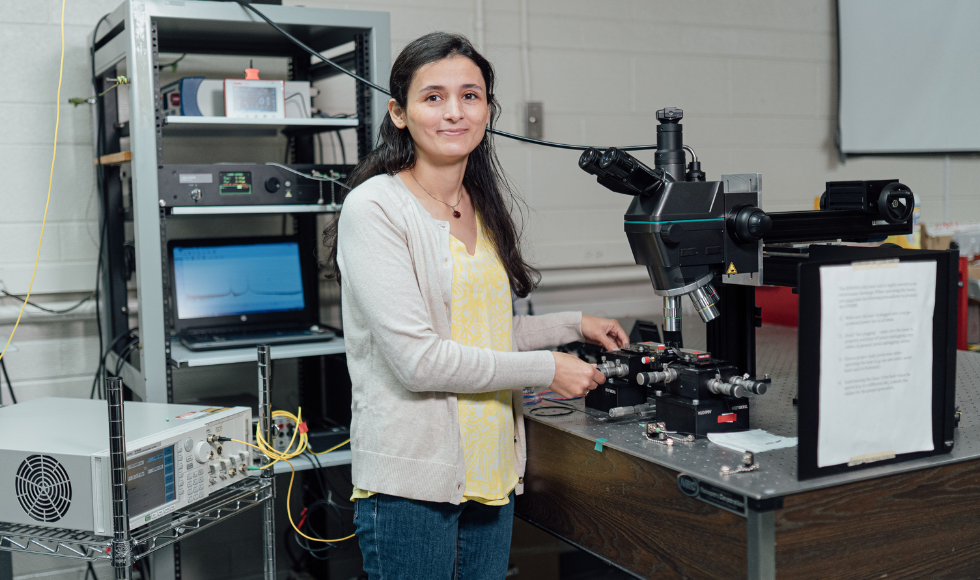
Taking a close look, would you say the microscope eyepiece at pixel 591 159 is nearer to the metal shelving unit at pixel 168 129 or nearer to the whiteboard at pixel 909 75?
the metal shelving unit at pixel 168 129

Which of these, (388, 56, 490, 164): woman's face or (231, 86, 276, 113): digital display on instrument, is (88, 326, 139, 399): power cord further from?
(388, 56, 490, 164): woman's face

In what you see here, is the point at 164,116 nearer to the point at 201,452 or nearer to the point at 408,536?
the point at 201,452

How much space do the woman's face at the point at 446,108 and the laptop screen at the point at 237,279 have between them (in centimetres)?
94

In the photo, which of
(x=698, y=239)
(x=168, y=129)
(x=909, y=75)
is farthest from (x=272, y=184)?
(x=909, y=75)

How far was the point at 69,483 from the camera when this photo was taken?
1383 millimetres

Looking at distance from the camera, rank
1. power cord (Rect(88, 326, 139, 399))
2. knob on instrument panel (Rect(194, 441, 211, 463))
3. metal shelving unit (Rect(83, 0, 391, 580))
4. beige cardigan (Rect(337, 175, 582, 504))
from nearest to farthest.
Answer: beige cardigan (Rect(337, 175, 582, 504)) → knob on instrument panel (Rect(194, 441, 211, 463)) → metal shelving unit (Rect(83, 0, 391, 580)) → power cord (Rect(88, 326, 139, 399))

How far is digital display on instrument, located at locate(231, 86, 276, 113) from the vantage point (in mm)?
1914

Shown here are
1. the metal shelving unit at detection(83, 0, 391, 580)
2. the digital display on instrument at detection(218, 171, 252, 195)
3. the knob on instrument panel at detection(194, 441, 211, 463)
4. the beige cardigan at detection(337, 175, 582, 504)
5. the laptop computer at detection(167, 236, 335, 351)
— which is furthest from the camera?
the laptop computer at detection(167, 236, 335, 351)

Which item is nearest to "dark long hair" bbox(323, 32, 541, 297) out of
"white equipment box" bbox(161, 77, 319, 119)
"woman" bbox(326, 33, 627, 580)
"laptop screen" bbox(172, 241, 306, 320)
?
"woman" bbox(326, 33, 627, 580)

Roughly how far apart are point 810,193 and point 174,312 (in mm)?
2444

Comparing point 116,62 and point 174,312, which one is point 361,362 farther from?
point 116,62

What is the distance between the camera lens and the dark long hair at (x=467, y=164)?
1.37 metres

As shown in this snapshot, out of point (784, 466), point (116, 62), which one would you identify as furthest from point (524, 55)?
point (784, 466)

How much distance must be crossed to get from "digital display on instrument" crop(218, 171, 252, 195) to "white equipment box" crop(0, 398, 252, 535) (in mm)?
512
